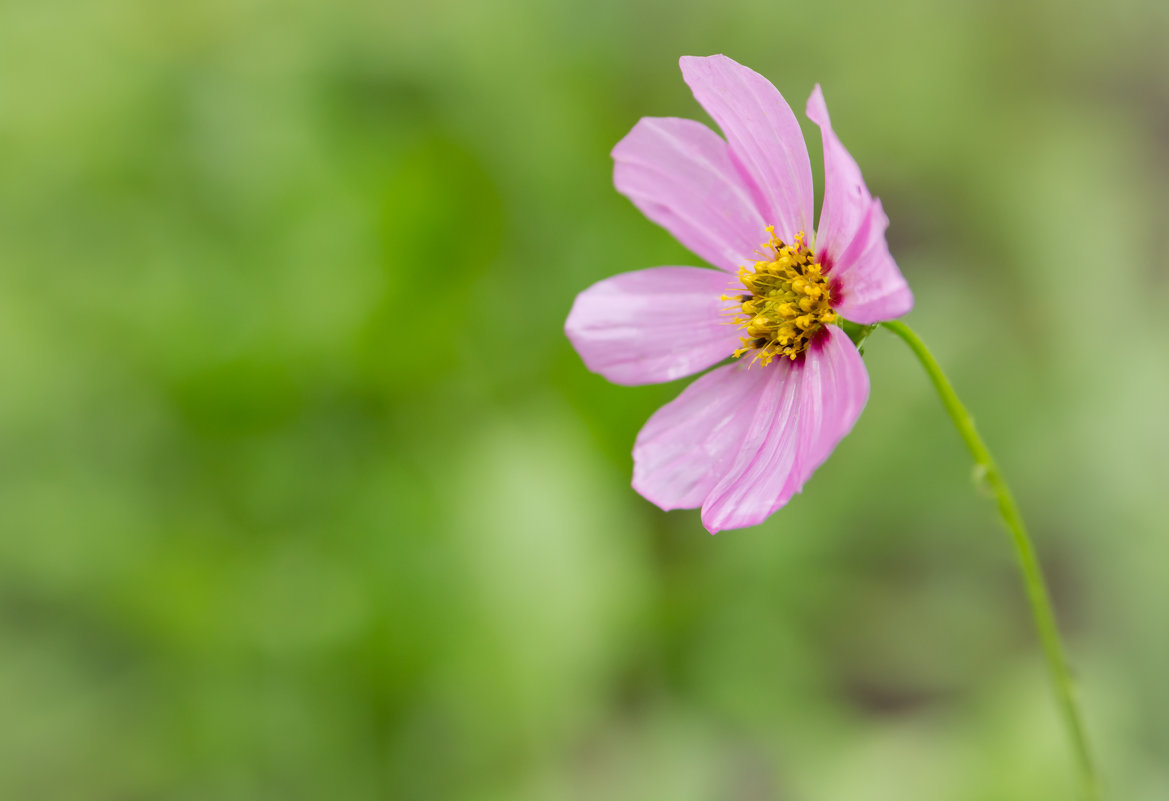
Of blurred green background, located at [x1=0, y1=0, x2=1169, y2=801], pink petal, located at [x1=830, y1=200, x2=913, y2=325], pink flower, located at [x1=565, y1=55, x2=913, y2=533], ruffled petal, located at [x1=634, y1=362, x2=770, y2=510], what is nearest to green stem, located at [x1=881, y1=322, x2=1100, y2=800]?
pink petal, located at [x1=830, y1=200, x2=913, y2=325]

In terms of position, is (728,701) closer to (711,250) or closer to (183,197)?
(711,250)

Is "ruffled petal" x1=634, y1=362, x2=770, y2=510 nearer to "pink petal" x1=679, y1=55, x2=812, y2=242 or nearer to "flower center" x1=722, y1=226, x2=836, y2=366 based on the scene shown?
"flower center" x1=722, y1=226, x2=836, y2=366

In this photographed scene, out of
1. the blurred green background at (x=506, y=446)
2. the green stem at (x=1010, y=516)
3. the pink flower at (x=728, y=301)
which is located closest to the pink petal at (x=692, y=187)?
the pink flower at (x=728, y=301)

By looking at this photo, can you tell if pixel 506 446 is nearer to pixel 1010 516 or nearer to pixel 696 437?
pixel 696 437

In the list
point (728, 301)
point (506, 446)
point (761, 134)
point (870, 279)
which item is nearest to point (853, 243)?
point (870, 279)

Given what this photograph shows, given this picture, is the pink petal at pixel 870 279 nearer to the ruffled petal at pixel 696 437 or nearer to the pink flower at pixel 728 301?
the pink flower at pixel 728 301

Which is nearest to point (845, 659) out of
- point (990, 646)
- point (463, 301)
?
point (990, 646)
